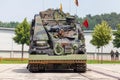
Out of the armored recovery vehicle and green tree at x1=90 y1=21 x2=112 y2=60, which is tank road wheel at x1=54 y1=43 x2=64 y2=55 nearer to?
the armored recovery vehicle

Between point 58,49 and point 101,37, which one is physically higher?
point 101,37

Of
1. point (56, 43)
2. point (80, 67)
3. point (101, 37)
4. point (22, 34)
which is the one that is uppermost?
point (22, 34)

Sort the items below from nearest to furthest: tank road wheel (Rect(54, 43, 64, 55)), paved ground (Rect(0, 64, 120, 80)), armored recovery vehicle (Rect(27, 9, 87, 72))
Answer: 1. paved ground (Rect(0, 64, 120, 80))
2. armored recovery vehicle (Rect(27, 9, 87, 72))
3. tank road wheel (Rect(54, 43, 64, 55))

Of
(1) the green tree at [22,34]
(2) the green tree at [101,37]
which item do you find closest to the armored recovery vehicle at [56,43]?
(2) the green tree at [101,37]

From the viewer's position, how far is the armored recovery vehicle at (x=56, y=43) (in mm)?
22734

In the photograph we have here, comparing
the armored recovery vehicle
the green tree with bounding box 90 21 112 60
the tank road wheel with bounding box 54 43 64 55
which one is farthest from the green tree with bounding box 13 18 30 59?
the tank road wheel with bounding box 54 43 64 55

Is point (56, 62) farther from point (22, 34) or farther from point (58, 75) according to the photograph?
point (22, 34)

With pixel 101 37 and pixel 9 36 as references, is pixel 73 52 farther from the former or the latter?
pixel 9 36

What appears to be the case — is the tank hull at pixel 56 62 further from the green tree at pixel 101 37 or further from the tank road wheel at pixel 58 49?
the green tree at pixel 101 37

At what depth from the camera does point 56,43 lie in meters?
23.2

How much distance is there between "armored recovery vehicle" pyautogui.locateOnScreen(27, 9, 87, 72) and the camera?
2273 centimetres

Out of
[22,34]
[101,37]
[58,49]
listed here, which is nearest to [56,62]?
[58,49]

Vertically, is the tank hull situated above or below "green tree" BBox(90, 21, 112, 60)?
below

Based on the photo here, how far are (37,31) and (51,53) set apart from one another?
1590mm
